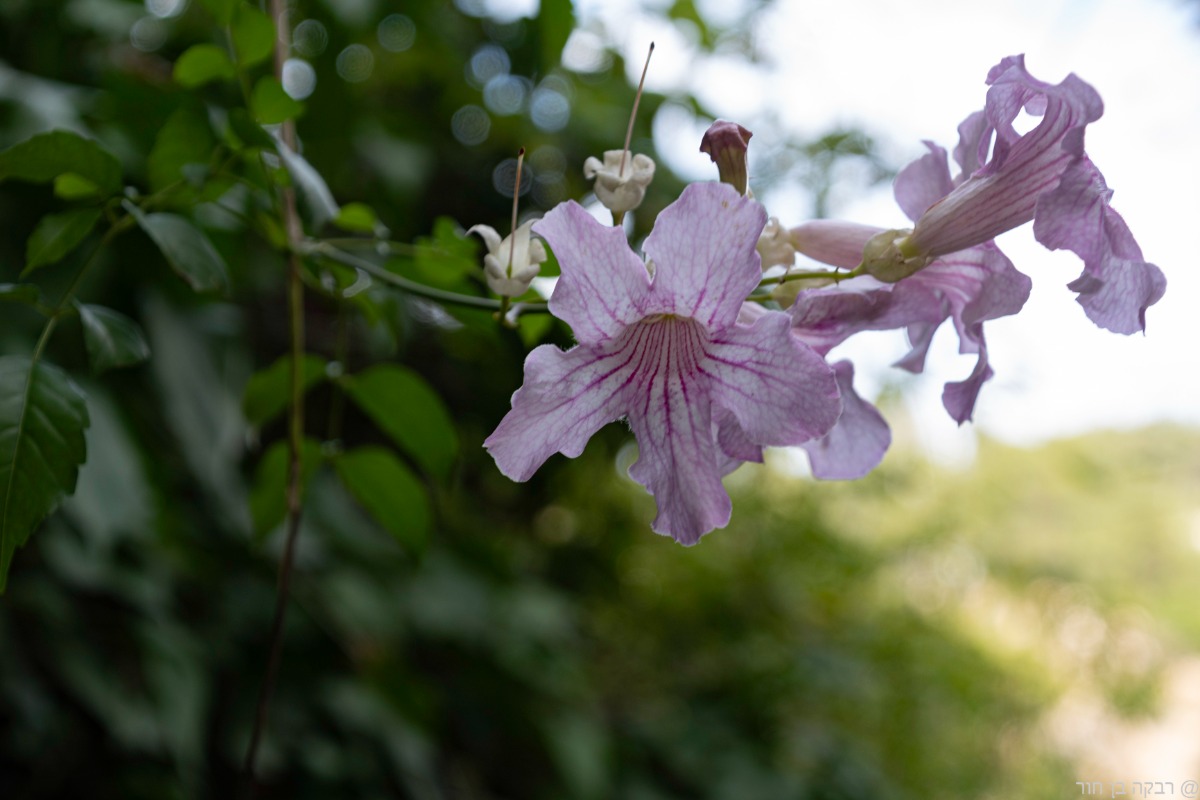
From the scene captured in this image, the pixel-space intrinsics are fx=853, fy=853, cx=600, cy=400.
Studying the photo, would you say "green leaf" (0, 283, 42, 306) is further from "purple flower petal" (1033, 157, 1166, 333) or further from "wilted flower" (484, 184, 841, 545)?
"purple flower petal" (1033, 157, 1166, 333)

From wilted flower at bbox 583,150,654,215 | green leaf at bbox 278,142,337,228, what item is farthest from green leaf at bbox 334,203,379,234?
wilted flower at bbox 583,150,654,215

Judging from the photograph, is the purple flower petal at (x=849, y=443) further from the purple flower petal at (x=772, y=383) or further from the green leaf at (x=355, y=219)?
the green leaf at (x=355, y=219)

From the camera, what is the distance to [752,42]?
1695mm

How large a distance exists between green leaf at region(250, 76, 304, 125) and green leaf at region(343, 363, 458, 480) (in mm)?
192

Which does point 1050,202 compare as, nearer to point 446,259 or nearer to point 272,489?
point 446,259

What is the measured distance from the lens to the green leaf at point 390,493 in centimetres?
61

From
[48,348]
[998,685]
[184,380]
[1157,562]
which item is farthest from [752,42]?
[1157,562]

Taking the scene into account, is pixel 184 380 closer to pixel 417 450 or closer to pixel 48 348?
pixel 48 348

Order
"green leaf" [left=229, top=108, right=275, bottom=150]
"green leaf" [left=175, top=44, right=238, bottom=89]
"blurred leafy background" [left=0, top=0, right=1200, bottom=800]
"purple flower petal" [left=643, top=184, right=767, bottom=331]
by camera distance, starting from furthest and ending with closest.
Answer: "blurred leafy background" [left=0, top=0, right=1200, bottom=800] → "green leaf" [left=175, top=44, right=238, bottom=89] → "green leaf" [left=229, top=108, right=275, bottom=150] → "purple flower petal" [left=643, top=184, right=767, bottom=331]

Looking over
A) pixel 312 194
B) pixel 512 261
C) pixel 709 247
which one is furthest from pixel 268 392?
pixel 709 247

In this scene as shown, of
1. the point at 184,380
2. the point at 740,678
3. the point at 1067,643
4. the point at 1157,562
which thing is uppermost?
the point at 184,380

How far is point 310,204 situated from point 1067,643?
3253 mm

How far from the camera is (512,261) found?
16.2 inches

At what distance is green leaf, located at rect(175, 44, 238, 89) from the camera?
56 centimetres
